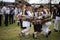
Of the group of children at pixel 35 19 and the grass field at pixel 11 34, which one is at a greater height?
the group of children at pixel 35 19

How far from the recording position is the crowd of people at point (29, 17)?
2.18 metres

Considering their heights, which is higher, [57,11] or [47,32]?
[57,11]

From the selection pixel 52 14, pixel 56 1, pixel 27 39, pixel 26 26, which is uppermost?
pixel 56 1

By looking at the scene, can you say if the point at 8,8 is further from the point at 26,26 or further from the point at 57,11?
the point at 57,11

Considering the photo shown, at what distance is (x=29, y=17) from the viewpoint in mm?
2182

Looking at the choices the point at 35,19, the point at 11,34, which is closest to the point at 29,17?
the point at 35,19

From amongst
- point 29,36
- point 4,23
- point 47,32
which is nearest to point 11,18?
point 4,23

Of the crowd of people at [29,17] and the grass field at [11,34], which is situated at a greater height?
the crowd of people at [29,17]

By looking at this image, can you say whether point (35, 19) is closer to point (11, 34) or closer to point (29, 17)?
point (29, 17)

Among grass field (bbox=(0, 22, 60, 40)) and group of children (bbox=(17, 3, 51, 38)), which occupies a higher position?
group of children (bbox=(17, 3, 51, 38))

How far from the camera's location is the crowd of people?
2.18 m

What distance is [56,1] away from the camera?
7.18 ft

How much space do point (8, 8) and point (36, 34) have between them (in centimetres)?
46

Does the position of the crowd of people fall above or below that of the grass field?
above
